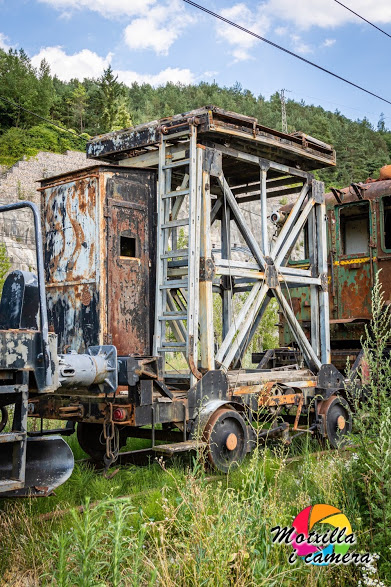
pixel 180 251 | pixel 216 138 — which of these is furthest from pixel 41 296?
pixel 216 138

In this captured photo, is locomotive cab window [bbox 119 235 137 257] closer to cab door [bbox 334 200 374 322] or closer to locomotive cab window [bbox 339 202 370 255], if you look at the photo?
cab door [bbox 334 200 374 322]

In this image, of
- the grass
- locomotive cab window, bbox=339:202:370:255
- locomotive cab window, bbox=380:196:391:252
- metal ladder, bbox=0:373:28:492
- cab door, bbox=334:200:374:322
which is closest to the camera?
the grass

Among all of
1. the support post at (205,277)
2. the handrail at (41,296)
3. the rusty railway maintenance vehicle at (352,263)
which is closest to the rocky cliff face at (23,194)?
the rusty railway maintenance vehicle at (352,263)

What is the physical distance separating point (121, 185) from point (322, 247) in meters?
3.78

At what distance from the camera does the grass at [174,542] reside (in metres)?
3.47

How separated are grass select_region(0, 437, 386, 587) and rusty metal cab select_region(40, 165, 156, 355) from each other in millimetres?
2250

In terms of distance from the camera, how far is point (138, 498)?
571 centimetres

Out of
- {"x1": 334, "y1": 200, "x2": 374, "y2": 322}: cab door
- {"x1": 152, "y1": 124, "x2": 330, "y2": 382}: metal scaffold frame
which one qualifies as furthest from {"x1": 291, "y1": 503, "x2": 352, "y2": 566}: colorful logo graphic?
{"x1": 334, "y1": 200, "x2": 374, "y2": 322}: cab door

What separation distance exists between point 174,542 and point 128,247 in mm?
4330

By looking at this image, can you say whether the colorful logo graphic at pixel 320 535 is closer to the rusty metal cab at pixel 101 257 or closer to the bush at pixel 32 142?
the rusty metal cab at pixel 101 257

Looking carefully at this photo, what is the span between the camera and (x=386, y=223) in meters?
10.5

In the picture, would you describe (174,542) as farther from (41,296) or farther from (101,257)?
(101,257)

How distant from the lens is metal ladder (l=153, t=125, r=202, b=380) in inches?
286

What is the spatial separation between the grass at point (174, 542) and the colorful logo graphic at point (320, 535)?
0.08 metres
